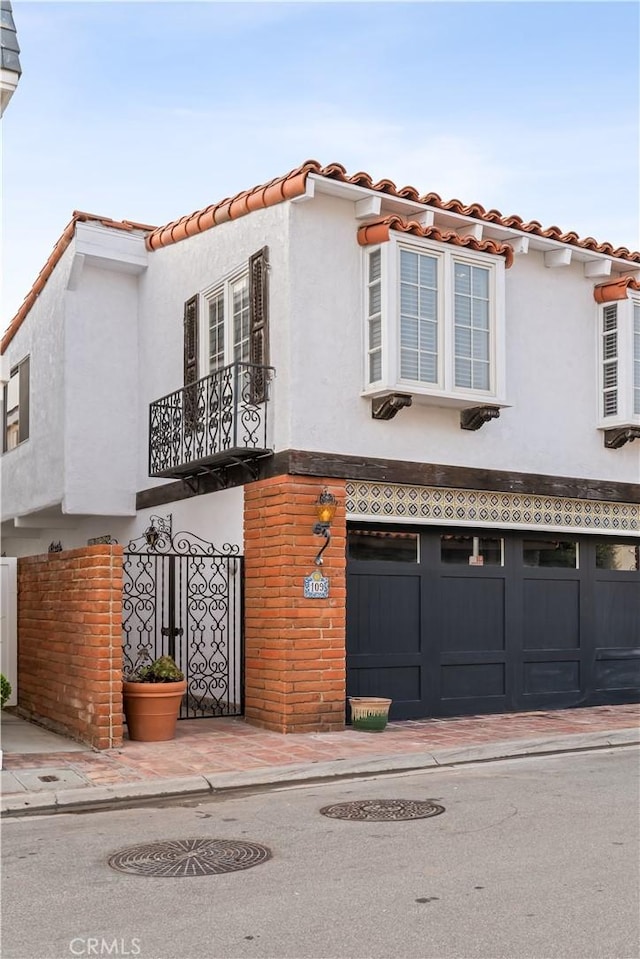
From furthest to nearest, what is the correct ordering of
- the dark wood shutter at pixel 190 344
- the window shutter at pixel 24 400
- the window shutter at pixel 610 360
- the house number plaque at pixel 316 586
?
the window shutter at pixel 24 400 < the window shutter at pixel 610 360 < the dark wood shutter at pixel 190 344 < the house number plaque at pixel 316 586

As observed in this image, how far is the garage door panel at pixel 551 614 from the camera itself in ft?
45.6

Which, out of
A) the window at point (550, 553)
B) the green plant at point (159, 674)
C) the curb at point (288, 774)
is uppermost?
the window at point (550, 553)

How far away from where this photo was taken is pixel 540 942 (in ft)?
15.9

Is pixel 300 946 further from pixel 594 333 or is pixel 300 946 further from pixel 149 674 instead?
pixel 594 333

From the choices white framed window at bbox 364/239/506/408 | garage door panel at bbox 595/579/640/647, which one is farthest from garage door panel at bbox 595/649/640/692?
white framed window at bbox 364/239/506/408

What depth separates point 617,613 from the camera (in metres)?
14.8

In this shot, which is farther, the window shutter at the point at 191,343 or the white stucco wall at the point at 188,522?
the window shutter at the point at 191,343

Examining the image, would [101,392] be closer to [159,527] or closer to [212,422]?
[159,527]

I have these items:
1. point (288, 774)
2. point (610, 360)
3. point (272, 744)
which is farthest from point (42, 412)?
point (288, 774)

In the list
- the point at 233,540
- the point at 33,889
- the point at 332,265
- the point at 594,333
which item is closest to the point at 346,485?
the point at 233,540

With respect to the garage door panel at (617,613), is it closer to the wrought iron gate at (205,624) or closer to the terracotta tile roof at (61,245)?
the wrought iron gate at (205,624)

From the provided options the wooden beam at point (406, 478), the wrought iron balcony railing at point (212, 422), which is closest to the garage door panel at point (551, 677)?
the wooden beam at point (406, 478)

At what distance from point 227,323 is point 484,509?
158 inches

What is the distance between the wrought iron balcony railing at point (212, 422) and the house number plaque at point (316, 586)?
1.51m
